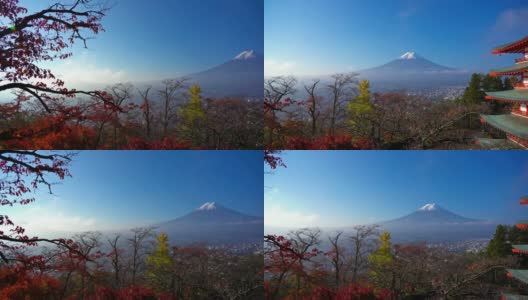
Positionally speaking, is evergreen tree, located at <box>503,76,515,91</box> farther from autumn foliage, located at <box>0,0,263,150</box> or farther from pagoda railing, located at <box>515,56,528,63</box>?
autumn foliage, located at <box>0,0,263,150</box>

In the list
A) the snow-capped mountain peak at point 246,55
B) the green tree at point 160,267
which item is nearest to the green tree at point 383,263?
the green tree at point 160,267

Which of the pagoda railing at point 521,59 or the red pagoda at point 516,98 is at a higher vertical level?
the pagoda railing at point 521,59

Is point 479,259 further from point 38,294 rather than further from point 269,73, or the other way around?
point 38,294

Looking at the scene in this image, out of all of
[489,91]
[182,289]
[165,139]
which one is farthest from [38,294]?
[489,91]

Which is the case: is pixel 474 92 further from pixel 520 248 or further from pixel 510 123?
pixel 520 248

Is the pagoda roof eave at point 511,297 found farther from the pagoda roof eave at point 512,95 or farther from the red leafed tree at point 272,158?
the red leafed tree at point 272,158

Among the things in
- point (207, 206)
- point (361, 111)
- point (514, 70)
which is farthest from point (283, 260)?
point (514, 70)
